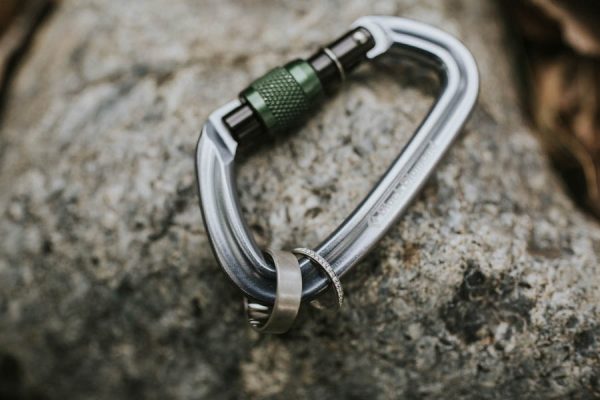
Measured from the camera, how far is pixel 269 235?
44.4 inches

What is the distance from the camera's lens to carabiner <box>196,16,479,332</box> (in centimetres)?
97

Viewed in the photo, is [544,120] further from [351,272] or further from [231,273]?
[231,273]

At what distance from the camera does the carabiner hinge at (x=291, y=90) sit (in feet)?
3.52

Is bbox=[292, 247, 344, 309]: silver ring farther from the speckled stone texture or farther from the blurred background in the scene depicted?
the blurred background

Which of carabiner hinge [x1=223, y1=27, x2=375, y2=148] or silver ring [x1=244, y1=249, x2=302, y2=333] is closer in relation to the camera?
silver ring [x1=244, y1=249, x2=302, y2=333]

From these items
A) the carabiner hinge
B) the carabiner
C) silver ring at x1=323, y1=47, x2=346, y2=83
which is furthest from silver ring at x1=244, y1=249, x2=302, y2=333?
silver ring at x1=323, y1=47, x2=346, y2=83

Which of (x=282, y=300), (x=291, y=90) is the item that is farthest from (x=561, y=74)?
(x=282, y=300)

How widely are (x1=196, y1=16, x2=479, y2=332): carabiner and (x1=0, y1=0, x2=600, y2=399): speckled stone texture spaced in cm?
9

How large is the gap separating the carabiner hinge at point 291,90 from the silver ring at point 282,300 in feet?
0.92

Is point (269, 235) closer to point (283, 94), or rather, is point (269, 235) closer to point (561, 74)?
point (283, 94)

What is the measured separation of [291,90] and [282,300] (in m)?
0.44

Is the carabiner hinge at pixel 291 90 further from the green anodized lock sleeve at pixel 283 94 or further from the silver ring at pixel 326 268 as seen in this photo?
the silver ring at pixel 326 268

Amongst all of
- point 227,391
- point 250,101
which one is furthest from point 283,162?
point 227,391

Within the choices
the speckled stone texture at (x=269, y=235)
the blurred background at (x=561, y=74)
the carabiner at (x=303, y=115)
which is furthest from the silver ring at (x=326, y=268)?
the blurred background at (x=561, y=74)
